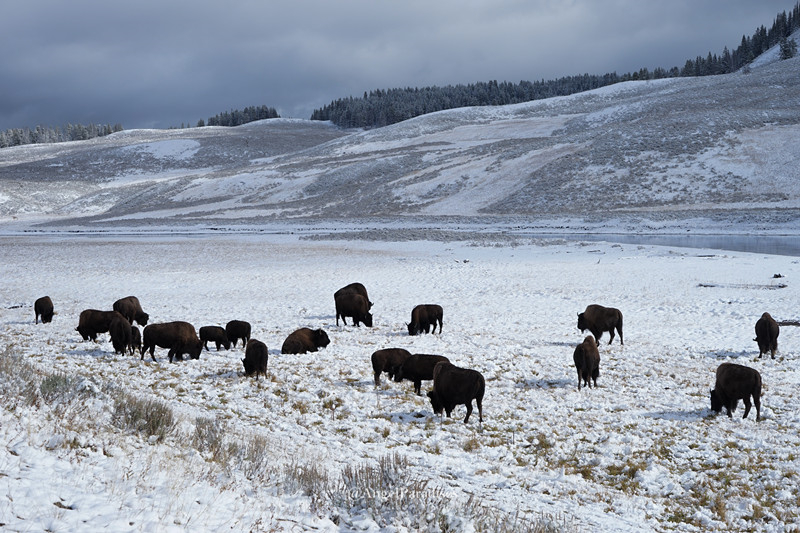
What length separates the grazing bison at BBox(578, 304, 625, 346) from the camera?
17.4 metres

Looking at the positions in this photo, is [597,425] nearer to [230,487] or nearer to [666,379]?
[666,379]

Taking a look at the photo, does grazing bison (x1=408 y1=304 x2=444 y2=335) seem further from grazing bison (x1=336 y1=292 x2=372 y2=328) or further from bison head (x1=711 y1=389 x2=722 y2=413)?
bison head (x1=711 y1=389 x2=722 y2=413)

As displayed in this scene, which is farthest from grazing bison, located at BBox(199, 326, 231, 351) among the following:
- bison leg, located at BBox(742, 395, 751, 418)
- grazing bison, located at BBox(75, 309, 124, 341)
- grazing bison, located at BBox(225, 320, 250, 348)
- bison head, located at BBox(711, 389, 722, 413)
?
bison leg, located at BBox(742, 395, 751, 418)

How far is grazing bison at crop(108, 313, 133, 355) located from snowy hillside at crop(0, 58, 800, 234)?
→ 190ft

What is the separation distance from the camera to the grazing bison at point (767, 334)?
50.8 ft

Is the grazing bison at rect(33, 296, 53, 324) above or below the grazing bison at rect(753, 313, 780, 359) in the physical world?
above

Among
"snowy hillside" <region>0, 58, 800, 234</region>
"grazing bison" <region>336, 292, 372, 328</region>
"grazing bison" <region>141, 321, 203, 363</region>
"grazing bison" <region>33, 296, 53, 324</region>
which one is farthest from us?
"snowy hillside" <region>0, 58, 800, 234</region>

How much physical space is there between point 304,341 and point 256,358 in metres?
2.88

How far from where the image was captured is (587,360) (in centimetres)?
1278

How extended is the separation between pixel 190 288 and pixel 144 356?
46.1 feet

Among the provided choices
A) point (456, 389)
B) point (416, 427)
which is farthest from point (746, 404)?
point (416, 427)

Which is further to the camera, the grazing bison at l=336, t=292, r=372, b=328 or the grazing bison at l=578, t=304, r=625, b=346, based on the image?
the grazing bison at l=336, t=292, r=372, b=328

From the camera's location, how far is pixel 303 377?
1323 centimetres

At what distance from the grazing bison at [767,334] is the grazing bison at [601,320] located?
348cm
